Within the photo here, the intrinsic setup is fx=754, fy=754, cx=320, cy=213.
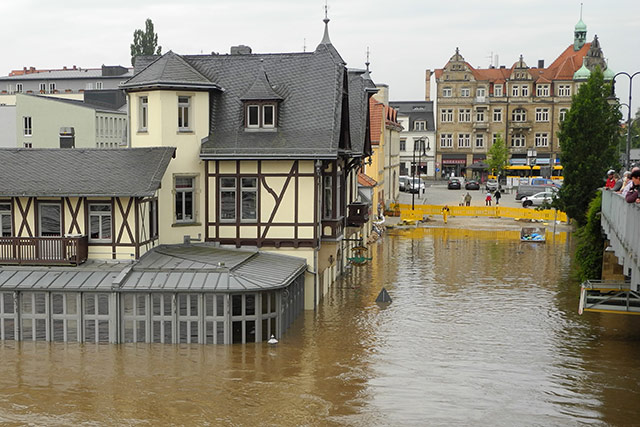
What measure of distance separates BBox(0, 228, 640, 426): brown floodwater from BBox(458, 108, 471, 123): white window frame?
68.8 meters

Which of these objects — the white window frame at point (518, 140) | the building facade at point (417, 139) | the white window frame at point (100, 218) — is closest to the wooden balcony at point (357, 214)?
the white window frame at point (100, 218)

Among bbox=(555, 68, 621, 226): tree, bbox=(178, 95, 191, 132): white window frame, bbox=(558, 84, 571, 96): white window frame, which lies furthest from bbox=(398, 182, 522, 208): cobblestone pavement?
bbox=(178, 95, 191, 132): white window frame

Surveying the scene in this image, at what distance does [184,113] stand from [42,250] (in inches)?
274

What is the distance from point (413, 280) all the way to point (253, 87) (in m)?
12.5

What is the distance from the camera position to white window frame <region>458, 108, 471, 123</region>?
316ft

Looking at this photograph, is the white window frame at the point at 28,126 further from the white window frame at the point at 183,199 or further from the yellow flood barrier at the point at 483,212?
the white window frame at the point at 183,199

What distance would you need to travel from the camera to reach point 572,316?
27688 mm

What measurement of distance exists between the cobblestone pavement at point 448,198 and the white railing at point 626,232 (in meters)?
47.3

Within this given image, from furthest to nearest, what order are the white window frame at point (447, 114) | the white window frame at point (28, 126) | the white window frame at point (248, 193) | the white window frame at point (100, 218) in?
1. the white window frame at point (447, 114)
2. the white window frame at point (28, 126)
3. the white window frame at point (248, 193)
4. the white window frame at point (100, 218)

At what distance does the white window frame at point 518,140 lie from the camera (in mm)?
96375

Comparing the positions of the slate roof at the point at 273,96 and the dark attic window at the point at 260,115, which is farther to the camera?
the dark attic window at the point at 260,115

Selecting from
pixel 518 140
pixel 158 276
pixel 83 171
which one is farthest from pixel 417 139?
pixel 158 276

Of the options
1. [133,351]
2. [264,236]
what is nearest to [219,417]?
[133,351]

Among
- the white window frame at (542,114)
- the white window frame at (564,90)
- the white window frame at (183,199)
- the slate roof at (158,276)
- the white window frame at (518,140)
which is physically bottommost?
the slate roof at (158,276)
